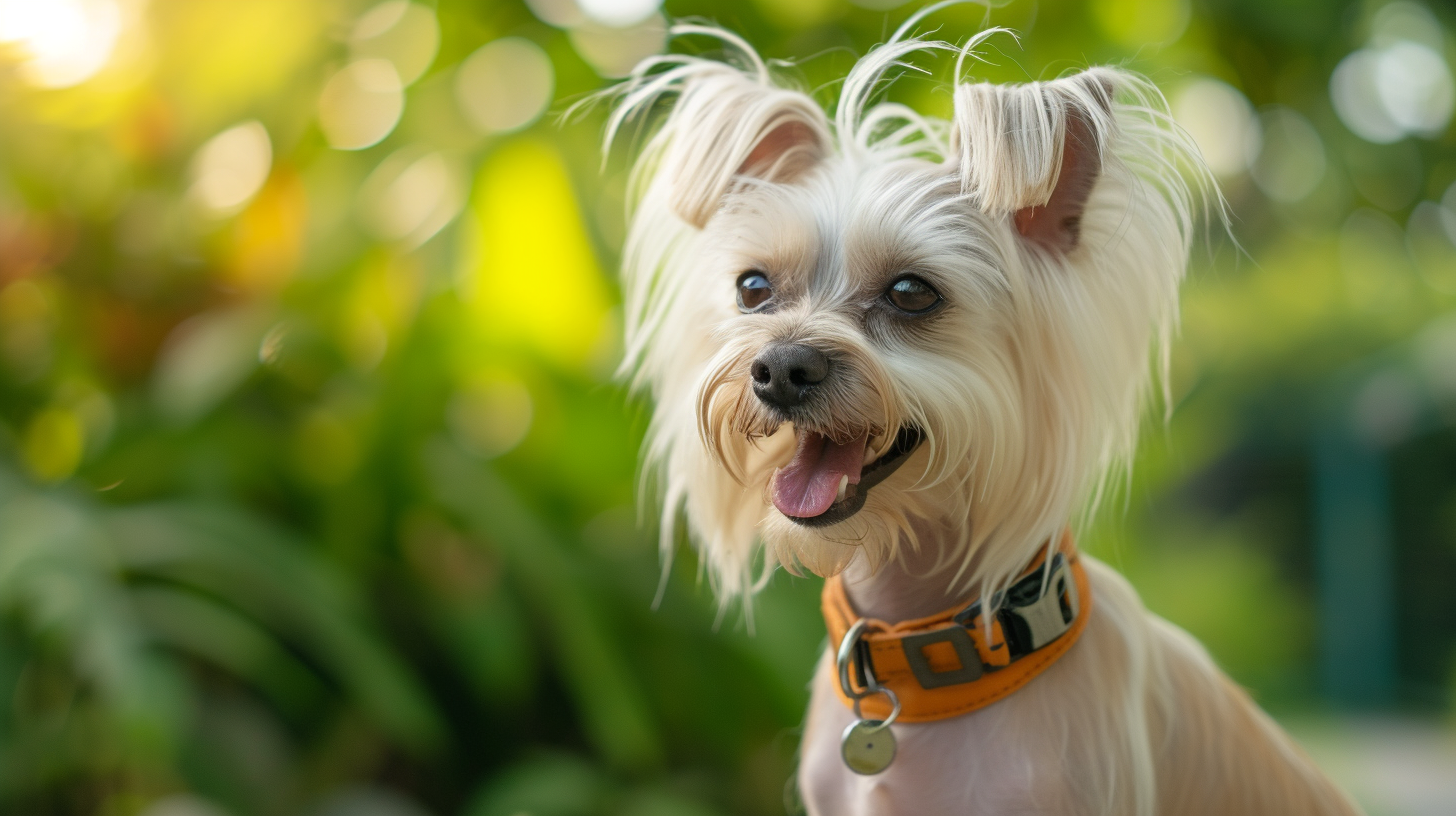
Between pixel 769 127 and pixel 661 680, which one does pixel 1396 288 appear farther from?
pixel 769 127

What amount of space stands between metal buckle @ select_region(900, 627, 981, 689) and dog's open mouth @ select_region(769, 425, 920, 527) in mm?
82

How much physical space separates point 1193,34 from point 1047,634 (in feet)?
5.55

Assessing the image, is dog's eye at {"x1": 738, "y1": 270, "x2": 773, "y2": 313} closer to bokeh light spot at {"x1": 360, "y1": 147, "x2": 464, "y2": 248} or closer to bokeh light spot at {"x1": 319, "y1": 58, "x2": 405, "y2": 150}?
bokeh light spot at {"x1": 360, "y1": 147, "x2": 464, "y2": 248}

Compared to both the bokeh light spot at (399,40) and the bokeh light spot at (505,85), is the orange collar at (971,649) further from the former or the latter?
the bokeh light spot at (399,40)

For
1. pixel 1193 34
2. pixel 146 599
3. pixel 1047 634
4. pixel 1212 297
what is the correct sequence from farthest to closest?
pixel 1212 297, pixel 1193 34, pixel 146 599, pixel 1047 634

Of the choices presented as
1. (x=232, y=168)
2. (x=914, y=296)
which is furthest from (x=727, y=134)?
(x=232, y=168)

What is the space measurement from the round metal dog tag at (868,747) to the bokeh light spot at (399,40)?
1677mm

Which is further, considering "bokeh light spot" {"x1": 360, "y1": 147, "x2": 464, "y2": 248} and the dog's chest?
"bokeh light spot" {"x1": 360, "y1": 147, "x2": 464, "y2": 248}

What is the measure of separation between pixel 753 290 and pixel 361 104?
5.11 ft

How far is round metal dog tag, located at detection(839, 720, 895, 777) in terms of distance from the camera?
1.82ft

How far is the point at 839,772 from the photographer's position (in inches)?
23.7

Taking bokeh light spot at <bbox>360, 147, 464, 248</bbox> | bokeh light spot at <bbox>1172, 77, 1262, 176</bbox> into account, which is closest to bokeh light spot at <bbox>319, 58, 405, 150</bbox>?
bokeh light spot at <bbox>360, 147, 464, 248</bbox>

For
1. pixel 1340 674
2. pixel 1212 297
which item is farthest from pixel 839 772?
pixel 1340 674

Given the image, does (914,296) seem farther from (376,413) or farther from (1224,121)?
(1224,121)
